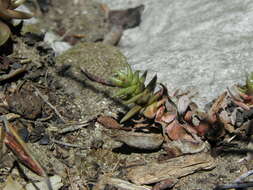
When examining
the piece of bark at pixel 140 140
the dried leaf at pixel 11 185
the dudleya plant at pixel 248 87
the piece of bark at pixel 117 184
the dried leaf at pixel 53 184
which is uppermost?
the dudleya plant at pixel 248 87

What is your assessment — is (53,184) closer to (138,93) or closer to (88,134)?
(88,134)

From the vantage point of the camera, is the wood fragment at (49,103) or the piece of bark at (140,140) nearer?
the piece of bark at (140,140)

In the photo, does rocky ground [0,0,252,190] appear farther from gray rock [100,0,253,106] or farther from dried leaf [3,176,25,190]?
gray rock [100,0,253,106]

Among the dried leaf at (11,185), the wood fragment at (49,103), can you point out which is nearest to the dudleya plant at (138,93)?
the wood fragment at (49,103)

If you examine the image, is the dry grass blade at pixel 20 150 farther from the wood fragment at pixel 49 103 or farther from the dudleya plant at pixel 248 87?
the dudleya plant at pixel 248 87

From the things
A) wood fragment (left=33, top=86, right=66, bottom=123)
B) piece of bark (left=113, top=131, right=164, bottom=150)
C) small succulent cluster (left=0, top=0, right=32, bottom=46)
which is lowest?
piece of bark (left=113, top=131, right=164, bottom=150)

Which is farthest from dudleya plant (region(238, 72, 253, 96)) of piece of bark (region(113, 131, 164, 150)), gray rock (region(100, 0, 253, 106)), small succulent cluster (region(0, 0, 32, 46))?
small succulent cluster (region(0, 0, 32, 46))
